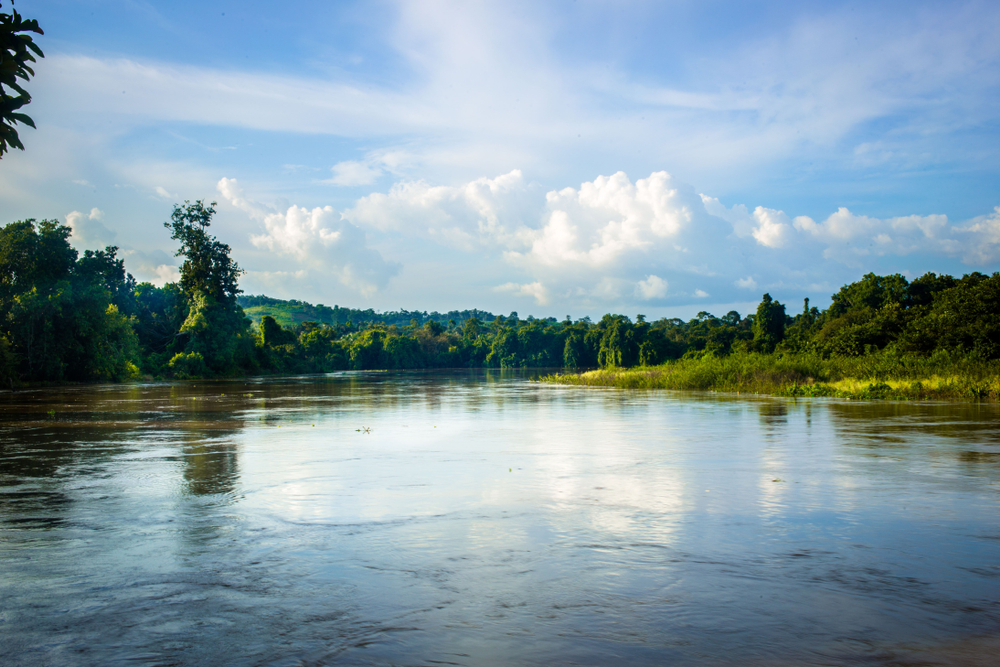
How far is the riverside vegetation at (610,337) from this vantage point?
31688 mm

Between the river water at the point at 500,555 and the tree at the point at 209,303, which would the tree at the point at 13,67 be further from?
the tree at the point at 209,303

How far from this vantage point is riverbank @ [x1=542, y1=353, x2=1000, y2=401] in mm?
28205

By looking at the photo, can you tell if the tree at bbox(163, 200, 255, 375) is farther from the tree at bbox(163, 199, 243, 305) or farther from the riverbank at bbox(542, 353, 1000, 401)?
the riverbank at bbox(542, 353, 1000, 401)

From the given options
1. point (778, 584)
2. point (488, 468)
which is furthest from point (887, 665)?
point (488, 468)

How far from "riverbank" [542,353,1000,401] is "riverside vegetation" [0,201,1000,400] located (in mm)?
65

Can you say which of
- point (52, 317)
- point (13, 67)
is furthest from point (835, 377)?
point (52, 317)

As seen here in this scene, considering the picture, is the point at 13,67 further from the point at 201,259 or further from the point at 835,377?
the point at 201,259

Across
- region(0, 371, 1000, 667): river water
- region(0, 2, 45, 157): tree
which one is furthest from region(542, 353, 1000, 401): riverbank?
region(0, 2, 45, 157): tree

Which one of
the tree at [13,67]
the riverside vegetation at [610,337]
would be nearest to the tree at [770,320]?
the riverside vegetation at [610,337]

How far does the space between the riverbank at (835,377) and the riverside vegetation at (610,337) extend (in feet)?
0.21

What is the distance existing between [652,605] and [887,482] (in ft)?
22.4

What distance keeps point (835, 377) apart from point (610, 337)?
66116 millimetres

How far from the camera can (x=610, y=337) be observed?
100 m

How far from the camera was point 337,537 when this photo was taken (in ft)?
23.9
